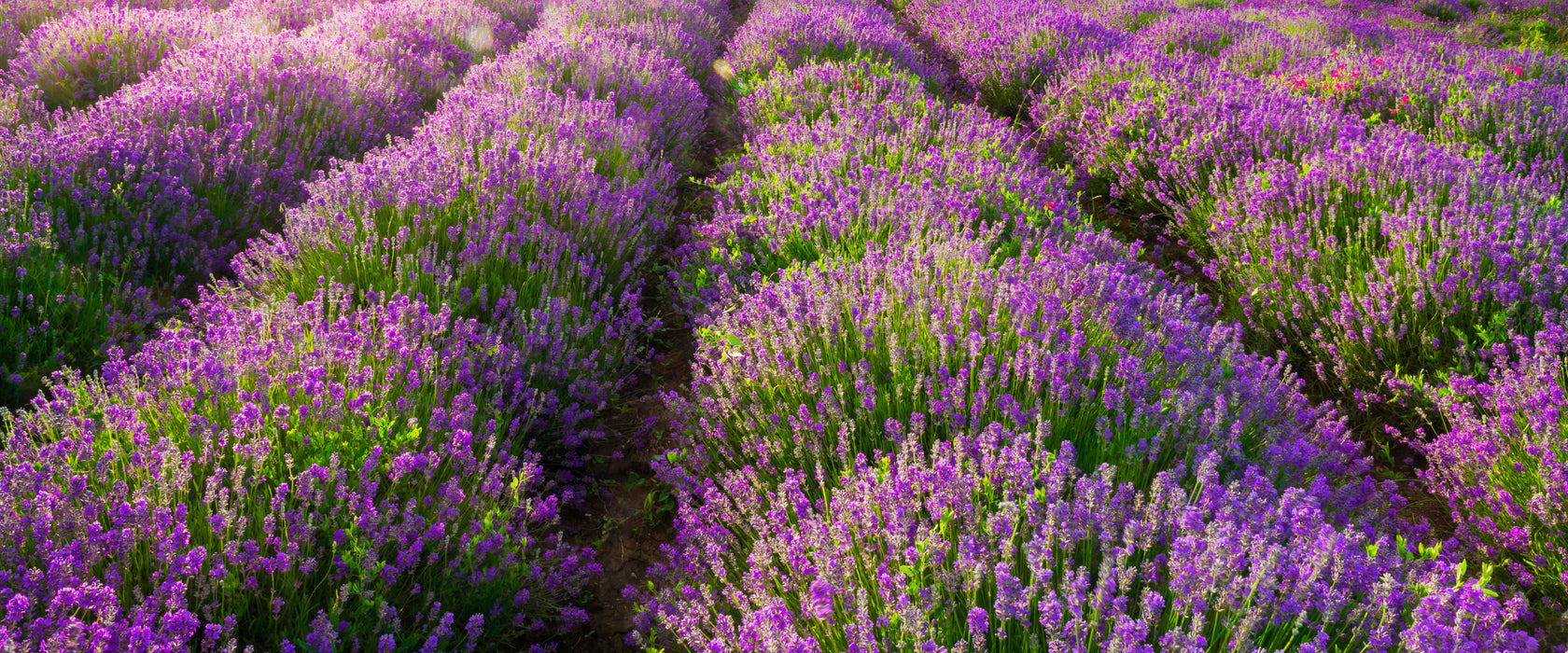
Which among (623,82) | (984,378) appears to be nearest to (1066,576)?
(984,378)

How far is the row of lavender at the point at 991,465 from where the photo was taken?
1500mm

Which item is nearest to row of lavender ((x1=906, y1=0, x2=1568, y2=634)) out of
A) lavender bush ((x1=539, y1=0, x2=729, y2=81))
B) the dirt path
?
the dirt path

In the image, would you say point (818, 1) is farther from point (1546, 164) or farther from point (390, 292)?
point (390, 292)

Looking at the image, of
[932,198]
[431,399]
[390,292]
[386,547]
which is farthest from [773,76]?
[386,547]

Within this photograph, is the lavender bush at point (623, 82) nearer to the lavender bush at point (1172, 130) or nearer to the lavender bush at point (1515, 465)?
the lavender bush at point (1172, 130)

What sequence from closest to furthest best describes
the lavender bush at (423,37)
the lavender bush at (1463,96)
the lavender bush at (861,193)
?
the lavender bush at (861,193) < the lavender bush at (1463,96) < the lavender bush at (423,37)

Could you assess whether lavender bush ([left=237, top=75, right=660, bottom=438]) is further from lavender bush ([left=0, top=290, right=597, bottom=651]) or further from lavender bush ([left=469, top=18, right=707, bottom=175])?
lavender bush ([left=469, top=18, right=707, bottom=175])

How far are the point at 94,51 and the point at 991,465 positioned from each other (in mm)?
6253

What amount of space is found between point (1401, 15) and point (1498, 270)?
12588 millimetres

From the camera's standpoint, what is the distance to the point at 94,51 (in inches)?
202

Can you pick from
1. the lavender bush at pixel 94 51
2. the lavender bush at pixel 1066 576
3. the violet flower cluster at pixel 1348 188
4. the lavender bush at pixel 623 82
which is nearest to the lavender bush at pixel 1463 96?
the violet flower cluster at pixel 1348 188

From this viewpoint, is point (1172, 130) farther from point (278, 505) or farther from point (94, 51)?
point (94, 51)

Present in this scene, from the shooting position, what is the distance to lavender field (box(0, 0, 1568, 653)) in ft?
5.31

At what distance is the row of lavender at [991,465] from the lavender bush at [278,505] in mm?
492
